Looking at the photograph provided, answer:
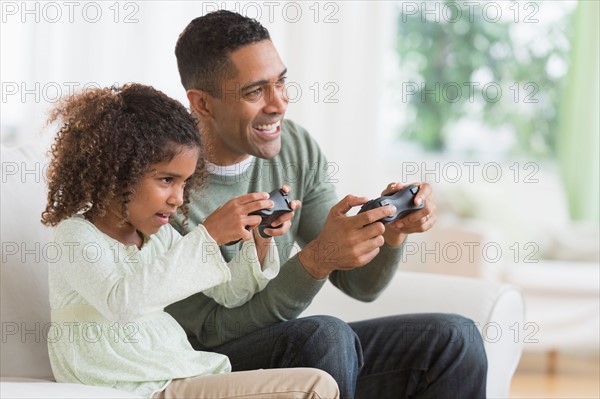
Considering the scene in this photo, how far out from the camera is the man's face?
178 cm

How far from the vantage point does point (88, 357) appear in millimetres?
1419

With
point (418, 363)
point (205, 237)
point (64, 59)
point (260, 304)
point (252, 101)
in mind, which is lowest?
point (418, 363)

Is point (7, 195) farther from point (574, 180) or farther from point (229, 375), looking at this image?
point (574, 180)

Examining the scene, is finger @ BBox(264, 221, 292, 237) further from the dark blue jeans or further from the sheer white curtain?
the sheer white curtain

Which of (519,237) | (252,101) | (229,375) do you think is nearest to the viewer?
(229,375)

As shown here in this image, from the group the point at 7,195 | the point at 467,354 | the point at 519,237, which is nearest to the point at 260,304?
the point at 467,354

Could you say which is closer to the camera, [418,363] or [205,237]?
[205,237]

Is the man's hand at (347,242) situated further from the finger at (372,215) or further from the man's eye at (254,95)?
the man's eye at (254,95)

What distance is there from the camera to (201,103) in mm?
1835

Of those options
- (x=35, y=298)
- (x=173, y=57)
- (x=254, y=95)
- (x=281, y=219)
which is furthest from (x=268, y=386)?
(x=173, y=57)

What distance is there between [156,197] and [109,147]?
11cm

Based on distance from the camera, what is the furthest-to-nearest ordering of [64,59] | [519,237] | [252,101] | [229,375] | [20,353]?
1. [519,237]
2. [64,59]
3. [252,101]
4. [20,353]
5. [229,375]

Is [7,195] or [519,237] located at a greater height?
[7,195]

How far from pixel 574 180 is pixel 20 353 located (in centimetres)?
427
